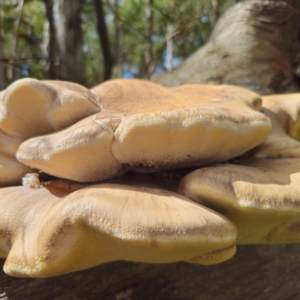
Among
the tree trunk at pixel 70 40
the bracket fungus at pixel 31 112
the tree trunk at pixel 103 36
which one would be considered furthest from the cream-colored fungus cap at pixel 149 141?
the tree trunk at pixel 103 36

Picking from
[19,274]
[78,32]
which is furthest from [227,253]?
[78,32]

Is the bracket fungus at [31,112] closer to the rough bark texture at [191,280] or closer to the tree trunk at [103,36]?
the rough bark texture at [191,280]

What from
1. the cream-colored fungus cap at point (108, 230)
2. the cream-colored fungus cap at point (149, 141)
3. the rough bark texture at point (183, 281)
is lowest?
the rough bark texture at point (183, 281)

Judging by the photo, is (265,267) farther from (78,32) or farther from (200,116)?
(78,32)

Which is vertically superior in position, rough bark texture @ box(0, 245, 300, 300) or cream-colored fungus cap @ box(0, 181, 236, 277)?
cream-colored fungus cap @ box(0, 181, 236, 277)

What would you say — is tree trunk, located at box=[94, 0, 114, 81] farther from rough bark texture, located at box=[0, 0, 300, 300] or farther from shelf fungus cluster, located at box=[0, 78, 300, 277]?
shelf fungus cluster, located at box=[0, 78, 300, 277]

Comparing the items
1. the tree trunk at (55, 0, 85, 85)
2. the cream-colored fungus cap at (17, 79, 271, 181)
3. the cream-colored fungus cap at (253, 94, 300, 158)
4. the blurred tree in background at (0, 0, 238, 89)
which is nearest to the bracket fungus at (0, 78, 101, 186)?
the cream-colored fungus cap at (17, 79, 271, 181)

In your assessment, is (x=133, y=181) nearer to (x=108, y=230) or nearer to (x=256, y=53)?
(x=108, y=230)
